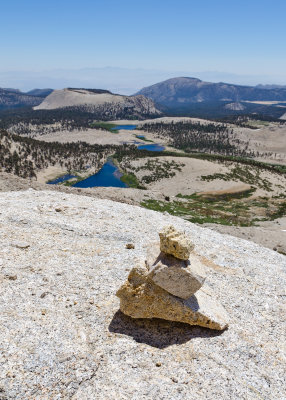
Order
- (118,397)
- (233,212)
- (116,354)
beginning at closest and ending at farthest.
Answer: (118,397), (116,354), (233,212)

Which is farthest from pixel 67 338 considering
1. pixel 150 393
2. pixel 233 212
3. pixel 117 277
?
pixel 233 212

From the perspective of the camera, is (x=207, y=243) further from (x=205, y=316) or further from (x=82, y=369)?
(x=82, y=369)

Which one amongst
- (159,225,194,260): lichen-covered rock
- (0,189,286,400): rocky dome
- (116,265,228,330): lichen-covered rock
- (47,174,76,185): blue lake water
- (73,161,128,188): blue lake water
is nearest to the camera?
(0,189,286,400): rocky dome

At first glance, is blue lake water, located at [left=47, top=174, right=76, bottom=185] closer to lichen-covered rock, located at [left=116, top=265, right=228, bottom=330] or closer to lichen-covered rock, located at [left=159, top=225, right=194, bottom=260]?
lichen-covered rock, located at [left=116, top=265, right=228, bottom=330]

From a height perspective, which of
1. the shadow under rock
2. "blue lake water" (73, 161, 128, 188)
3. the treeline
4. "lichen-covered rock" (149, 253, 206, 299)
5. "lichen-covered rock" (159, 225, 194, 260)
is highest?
"lichen-covered rock" (159, 225, 194, 260)

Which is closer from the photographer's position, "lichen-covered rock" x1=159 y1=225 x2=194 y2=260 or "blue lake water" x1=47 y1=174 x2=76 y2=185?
"lichen-covered rock" x1=159 y1=225 x2=194 y2=260

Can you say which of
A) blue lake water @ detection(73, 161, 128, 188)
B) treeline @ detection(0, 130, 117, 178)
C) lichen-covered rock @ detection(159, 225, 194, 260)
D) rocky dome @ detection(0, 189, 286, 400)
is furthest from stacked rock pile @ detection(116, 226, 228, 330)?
treeline @ detection(0, 130, 117, 178)

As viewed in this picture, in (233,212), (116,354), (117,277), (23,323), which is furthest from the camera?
(233,212)

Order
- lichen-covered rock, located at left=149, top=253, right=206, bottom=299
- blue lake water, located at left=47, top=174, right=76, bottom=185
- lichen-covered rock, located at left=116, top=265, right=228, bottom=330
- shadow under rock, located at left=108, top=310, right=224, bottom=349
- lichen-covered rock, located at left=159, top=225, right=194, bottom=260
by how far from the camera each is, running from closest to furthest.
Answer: lichen-covered rock, located at left=159, top=225, right=194, bottom=260, lichen-covered rock, located at left=149, top=253, right=206, bottom=299, shadow under rock, located at left=108, top=310, right=224, bottom=349, lichen-covered rock, located at left=116, top=265, right=228, bottom=330, blue lake water, located at left=47, top=174, right=76, bottom=185
